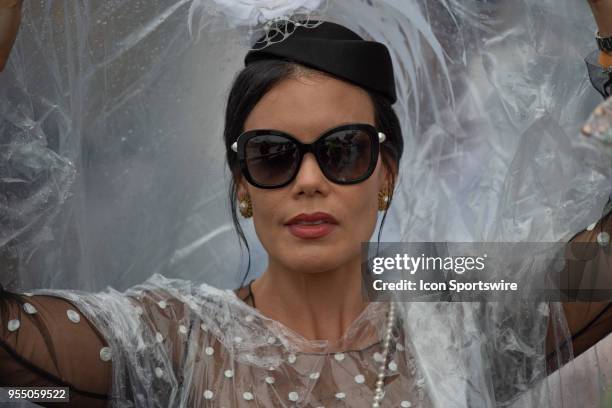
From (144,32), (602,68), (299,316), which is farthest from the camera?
(144,32)

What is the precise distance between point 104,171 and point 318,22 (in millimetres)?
751

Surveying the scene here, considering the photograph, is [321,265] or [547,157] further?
[547,157]

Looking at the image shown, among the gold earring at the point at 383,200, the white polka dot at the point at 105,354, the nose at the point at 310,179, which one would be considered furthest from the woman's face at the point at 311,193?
the white polka dot at the point at 105,354

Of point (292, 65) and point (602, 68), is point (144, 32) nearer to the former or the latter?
point (292, 65)

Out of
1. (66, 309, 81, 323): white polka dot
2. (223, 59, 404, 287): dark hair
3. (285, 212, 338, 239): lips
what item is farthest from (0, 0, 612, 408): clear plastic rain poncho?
(285, 212, 338, 239): lips

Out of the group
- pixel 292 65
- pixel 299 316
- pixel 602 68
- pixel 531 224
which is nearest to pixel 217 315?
pixel 299 316

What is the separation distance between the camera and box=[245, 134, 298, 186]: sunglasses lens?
6.43 ft

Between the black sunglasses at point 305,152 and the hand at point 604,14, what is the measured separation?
0.49 meters

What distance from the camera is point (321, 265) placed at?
2.00 m

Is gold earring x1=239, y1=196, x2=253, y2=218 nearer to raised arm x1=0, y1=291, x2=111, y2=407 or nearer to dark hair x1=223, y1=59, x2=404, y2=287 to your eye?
dark hair x1=223, y1=59, x2=404, y2=287

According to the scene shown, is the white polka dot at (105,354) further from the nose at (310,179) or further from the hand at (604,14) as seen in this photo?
the hand at (604,14)

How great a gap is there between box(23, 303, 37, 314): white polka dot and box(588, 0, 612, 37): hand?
1.23m

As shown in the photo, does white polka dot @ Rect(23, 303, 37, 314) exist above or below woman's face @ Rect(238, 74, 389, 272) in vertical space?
below

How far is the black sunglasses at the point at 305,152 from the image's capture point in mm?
1959
